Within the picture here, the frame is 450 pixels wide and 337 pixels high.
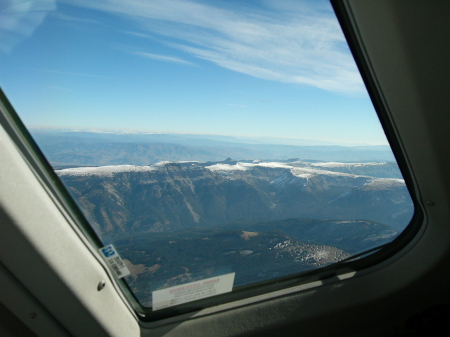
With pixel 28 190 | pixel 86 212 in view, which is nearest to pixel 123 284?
pixel 86 212

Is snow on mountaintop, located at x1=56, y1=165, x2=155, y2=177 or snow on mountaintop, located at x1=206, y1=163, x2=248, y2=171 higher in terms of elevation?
snow on mountaintop, located at x1=56, y1=165, x2=155, y2=177

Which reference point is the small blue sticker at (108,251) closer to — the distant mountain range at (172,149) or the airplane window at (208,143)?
the airplane window at (208,143)

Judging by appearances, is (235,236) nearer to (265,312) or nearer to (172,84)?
(265,312)

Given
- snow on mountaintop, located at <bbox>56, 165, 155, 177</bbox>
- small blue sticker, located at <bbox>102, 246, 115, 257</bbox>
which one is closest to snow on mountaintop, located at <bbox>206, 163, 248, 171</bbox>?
snow on mountaintop, located at <bbox>56, 165, 155, 177</bbox>

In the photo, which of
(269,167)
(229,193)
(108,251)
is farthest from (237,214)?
(108,251)

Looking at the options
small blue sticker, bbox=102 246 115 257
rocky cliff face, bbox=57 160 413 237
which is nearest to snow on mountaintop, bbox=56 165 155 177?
rocky cliff face, bbox=57 160 413 237

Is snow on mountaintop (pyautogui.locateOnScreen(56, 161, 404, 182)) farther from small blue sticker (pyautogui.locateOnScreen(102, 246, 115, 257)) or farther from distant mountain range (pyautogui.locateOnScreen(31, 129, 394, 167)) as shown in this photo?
small blue sticker (pyautogui.locateOnScreen(102, 246, 115, 257))

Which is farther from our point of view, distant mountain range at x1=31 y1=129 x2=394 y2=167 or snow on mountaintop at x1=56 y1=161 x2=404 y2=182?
snow on mountaintop at x1=56 y1=161 x2=404 y2=182

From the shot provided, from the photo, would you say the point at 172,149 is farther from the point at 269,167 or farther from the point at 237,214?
the point at 269,167
